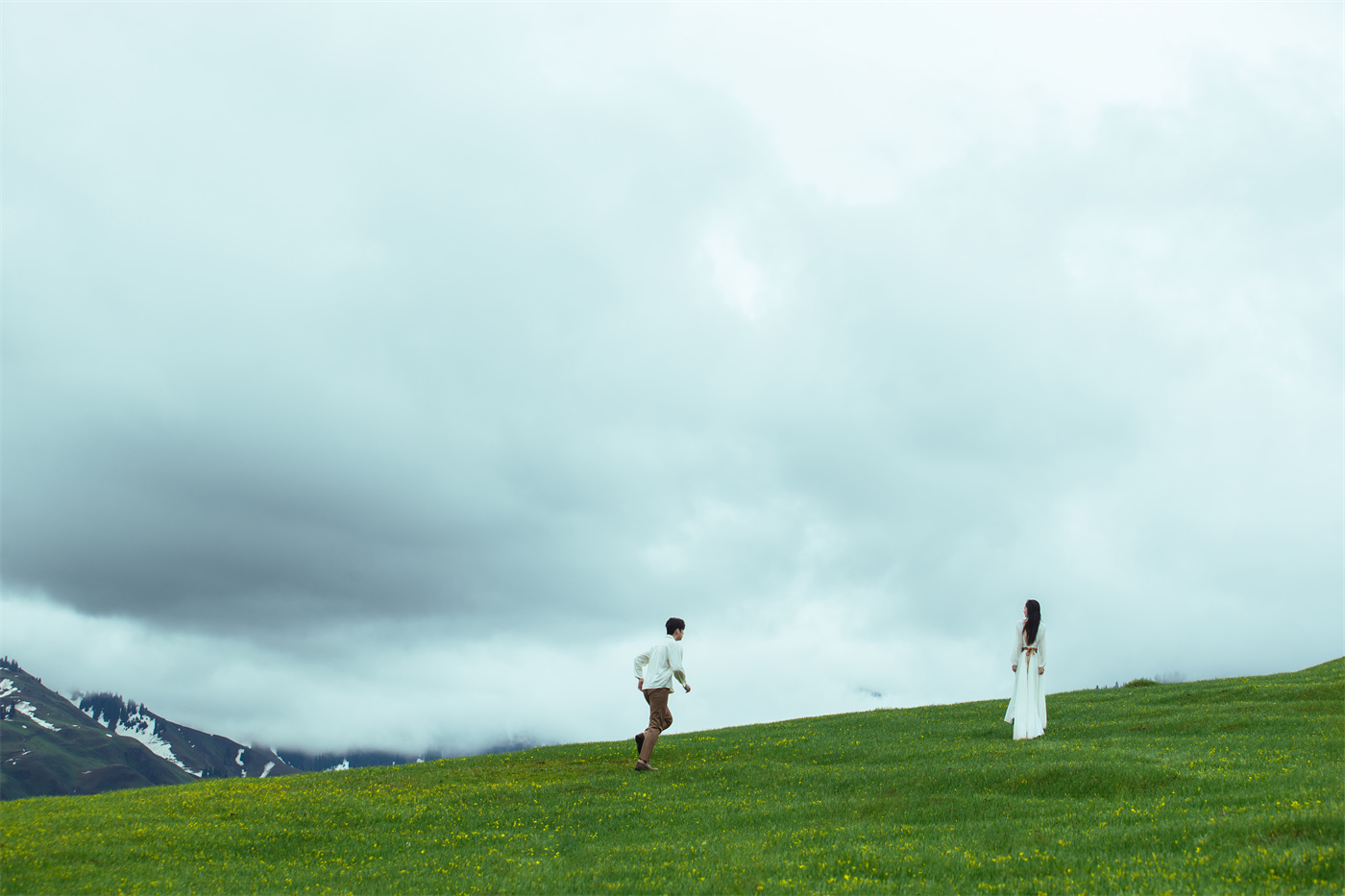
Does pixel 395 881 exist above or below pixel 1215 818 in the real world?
below

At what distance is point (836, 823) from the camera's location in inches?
667

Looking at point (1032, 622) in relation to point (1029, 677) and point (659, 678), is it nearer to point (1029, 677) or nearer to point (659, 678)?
point (1029, 677)

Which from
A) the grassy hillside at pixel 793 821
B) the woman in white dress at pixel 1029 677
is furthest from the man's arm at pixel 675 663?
the woman in white dress at pixel 1029 677

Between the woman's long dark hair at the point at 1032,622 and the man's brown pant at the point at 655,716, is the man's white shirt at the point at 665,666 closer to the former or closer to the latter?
the man's brown pant at the point at 655,716

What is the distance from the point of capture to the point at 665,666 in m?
24.1

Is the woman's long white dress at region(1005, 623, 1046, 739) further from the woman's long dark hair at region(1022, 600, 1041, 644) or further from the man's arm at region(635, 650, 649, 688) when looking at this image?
the man's arm at region(635, 650, 649, 688)

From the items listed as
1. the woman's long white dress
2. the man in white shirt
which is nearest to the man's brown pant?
the man in white shirt

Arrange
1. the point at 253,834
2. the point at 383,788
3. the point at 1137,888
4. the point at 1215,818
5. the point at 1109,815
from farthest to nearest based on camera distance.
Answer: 1. the point at 383,788
2. the point at 253,834
3. the point at 1109,815
4. the point at 1215,818
5. the point at 1137,888

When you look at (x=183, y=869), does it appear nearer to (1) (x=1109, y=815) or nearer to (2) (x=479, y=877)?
(2) (x=479, y=877)

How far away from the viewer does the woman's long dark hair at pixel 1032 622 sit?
2608 centimetres

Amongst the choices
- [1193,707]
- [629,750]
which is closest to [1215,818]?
[1193,707]

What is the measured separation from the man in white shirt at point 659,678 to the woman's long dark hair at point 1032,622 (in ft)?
34.3

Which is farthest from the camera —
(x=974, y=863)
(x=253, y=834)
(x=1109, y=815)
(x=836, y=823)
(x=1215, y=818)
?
(x=253, y=834)

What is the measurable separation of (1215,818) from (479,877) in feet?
38.9
